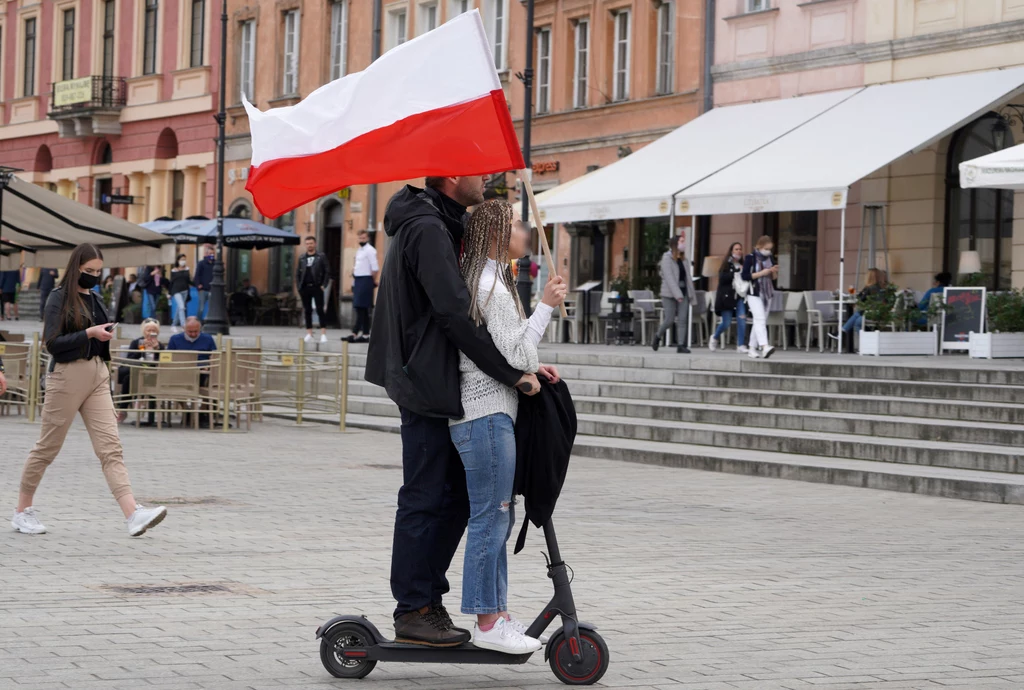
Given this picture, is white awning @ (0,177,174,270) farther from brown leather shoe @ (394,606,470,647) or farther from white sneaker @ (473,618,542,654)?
white sneaker @ (473,618,542,654)

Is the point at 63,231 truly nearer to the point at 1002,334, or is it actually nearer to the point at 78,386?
the point at 78,386

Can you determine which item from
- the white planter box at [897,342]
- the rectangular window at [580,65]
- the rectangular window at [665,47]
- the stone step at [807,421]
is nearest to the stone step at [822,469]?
the stone step at [807,421]

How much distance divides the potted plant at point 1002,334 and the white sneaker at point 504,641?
1499cm

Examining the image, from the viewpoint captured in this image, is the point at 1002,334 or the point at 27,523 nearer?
the point at 27,523

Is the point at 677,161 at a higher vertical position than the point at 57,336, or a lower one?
higher

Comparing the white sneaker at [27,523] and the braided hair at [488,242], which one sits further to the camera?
the white sneaker at [27,523]

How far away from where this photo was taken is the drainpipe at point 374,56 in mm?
36469

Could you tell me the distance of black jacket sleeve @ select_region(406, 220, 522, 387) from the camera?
19.2ft

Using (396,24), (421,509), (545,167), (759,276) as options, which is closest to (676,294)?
(759,276)

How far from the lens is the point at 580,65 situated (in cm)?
3219

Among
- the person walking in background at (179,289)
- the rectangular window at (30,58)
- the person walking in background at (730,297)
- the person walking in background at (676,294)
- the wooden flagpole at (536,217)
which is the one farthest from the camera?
the rectangular window at (30,58)

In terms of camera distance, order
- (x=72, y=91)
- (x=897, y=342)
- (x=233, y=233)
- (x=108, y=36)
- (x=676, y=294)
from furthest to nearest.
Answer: (x=108, y=36), (x=72, y=91), (x=233, y=233), (x=676, y=294), (x=897, y=342)

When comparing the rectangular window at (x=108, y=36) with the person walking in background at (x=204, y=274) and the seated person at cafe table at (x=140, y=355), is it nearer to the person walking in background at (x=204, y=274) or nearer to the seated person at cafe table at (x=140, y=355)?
the person walking in background at (x=204, y=274)

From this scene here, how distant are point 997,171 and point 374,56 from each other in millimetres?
21137
